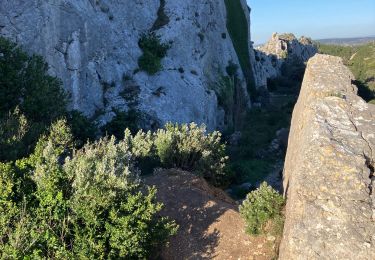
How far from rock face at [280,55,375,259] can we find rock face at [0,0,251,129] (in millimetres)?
17567

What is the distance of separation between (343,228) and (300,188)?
51.1 inches

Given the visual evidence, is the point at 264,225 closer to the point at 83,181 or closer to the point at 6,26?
the point at 83,181

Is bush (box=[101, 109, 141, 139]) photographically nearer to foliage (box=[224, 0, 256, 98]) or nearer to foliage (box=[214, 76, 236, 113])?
foliage (box=[214, 76, 236, 113])

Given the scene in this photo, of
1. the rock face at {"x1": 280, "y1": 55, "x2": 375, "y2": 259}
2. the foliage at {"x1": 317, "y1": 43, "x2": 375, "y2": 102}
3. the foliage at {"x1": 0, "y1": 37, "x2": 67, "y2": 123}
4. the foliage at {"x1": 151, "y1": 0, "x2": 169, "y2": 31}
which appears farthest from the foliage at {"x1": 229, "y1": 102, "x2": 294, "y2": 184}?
the foliage at {"x1": 317, "y1": 43, "x2": 375, "y2": 102}

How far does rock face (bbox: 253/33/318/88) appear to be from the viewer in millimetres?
70344

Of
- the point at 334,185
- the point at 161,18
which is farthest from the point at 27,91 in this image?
the point at 161,18

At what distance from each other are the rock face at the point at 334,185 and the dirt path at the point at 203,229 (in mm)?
1540

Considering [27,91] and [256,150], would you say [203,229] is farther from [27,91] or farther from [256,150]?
[256,150]

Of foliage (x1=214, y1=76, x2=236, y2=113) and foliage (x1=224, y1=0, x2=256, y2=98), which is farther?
foliage (x1=224, y1=0, x2=256, y2=98)

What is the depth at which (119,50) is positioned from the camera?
30.7 metres

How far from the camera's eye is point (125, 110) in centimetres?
2752

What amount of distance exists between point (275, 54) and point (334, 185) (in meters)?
93.7

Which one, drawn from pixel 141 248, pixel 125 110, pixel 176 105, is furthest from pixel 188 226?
pixel 176 105

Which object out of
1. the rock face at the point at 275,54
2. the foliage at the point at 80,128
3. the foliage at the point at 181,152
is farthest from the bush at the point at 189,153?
the rock face at the point at 275,54
